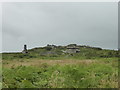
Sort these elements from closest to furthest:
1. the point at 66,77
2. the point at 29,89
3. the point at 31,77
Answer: the point at 29,89 < the point at 66,77 < the point at 31,77

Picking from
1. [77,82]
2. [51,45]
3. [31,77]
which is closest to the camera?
[77,82]

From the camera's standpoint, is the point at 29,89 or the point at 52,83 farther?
the point at 52,83

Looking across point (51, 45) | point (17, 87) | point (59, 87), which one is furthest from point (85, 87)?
point (51, 45)

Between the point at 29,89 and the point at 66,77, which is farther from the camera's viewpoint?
the point at 66,77

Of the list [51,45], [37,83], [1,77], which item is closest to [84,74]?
[37,83]

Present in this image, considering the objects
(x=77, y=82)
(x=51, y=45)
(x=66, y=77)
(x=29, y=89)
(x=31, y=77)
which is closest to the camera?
(x=29, y=89)

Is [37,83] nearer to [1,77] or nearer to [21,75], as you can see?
[21,75]

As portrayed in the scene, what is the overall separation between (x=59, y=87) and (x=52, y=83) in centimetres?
51

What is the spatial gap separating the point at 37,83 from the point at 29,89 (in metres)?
1.00

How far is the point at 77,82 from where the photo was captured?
740 centimetres

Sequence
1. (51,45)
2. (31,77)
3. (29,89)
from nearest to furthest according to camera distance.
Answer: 1. (29,89)
2. (31,77)
3. (51,45)

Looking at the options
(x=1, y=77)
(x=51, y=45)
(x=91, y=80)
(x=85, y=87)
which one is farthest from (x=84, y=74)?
(x=51, y=45)

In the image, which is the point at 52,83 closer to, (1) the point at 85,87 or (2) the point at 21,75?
(1) the point at 85,87

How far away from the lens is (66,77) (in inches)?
310
